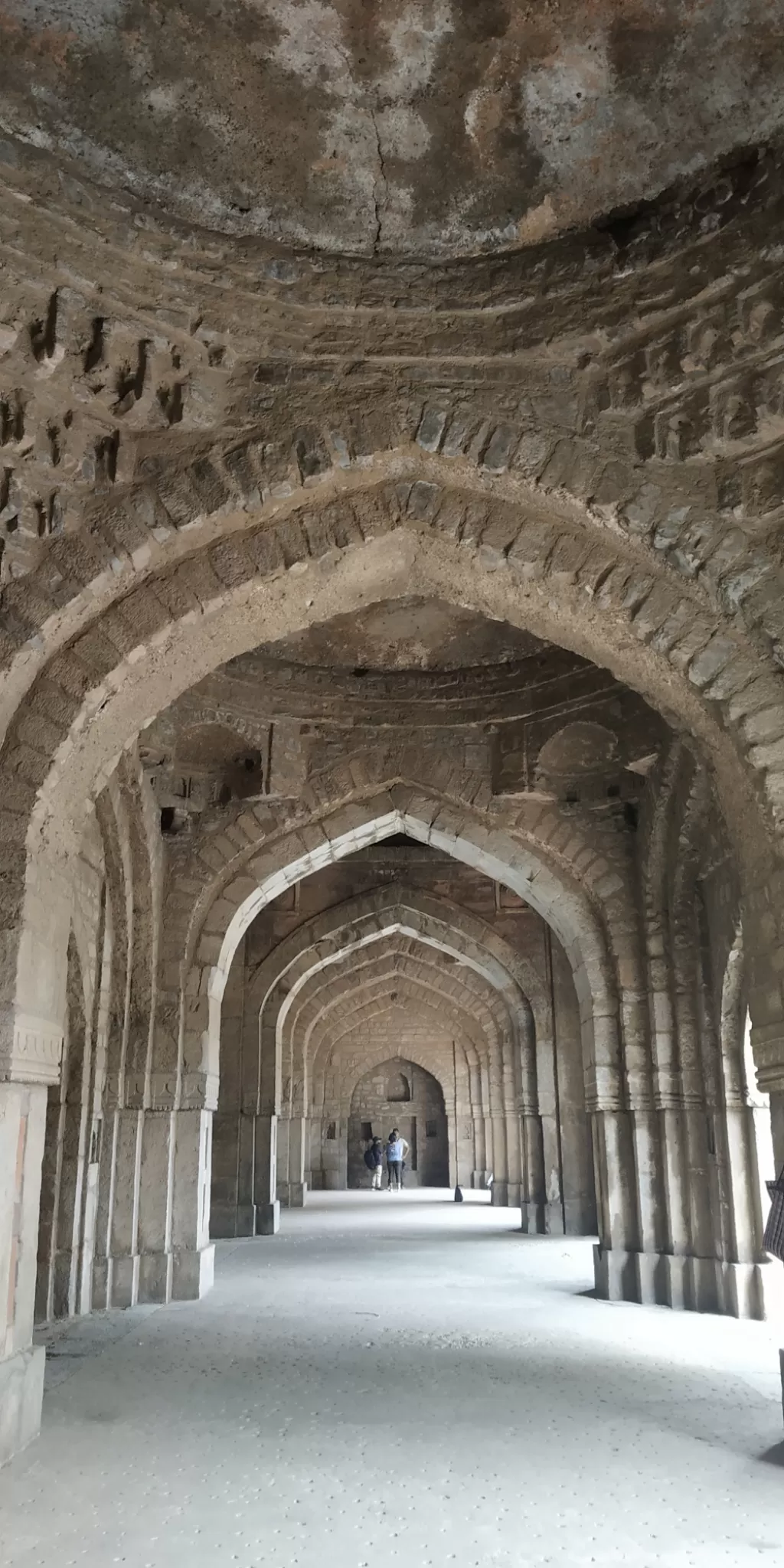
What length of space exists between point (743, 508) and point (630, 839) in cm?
368

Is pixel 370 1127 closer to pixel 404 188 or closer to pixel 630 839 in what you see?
pixel 630 839

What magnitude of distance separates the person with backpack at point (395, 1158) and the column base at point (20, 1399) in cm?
1533

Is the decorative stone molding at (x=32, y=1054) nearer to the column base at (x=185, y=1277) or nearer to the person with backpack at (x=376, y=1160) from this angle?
the column base at (x=185, y=1277)

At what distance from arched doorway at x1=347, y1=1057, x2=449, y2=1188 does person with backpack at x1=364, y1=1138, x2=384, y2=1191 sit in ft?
3.04

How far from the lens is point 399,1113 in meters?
20.7

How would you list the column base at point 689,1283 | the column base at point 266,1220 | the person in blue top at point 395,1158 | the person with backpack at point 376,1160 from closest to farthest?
1. the column base at point 689,1283
2. the column base at point 266,1220
3. the person in blue top at point 395,1158
4. the person with backpack at point 376,1160

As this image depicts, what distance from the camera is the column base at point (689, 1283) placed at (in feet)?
20.7

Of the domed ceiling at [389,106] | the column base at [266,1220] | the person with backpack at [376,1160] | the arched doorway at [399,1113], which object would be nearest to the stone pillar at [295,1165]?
the column base at [266,1220]

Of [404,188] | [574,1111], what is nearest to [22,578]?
[404,188]

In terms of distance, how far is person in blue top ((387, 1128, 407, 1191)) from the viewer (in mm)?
18875

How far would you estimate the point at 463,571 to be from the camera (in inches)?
187

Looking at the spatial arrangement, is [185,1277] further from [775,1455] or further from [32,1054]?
[775,1455]

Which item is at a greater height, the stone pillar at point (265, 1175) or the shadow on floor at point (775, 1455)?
the stone pillar at point (265, 1175)

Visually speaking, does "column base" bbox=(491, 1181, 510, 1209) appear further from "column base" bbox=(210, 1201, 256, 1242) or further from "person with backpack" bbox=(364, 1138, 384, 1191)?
"column base" bbox=(210, 1201, 256, 1242)
